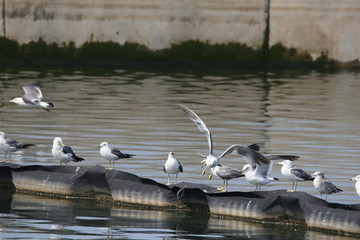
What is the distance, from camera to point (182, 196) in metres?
14.8

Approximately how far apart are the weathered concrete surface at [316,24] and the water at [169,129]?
65.3 inches

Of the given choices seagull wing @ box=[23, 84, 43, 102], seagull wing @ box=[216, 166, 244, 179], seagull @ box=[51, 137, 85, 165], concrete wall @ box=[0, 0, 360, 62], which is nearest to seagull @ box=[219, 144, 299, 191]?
seagull wing @ box=[216, 166, 244, 179]

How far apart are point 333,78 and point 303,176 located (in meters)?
20.7

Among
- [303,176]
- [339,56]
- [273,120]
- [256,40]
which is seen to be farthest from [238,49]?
[303,176]

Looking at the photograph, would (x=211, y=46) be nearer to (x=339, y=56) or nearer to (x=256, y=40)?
(x=256, y=40)

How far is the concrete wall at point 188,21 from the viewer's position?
124 feet

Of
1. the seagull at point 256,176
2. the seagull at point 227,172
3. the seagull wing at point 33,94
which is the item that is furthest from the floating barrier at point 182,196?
the seagull wing at point 33,94

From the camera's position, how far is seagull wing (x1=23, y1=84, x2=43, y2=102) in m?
20.5

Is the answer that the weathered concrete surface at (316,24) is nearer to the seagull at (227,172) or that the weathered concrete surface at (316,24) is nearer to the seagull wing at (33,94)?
the seagull wing at (33,94)

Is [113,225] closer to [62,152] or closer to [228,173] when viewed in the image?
[228,173]

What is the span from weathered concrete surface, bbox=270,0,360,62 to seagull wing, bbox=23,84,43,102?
18.6 metres

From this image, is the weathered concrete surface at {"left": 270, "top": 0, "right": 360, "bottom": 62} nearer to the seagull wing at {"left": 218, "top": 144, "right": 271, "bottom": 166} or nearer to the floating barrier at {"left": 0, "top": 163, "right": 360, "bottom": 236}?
the floating barrier at {"left": 0, "top": 163, "right": 360, "bottom": 236}

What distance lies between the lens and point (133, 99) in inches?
1115

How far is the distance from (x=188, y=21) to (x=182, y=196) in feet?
78.0
